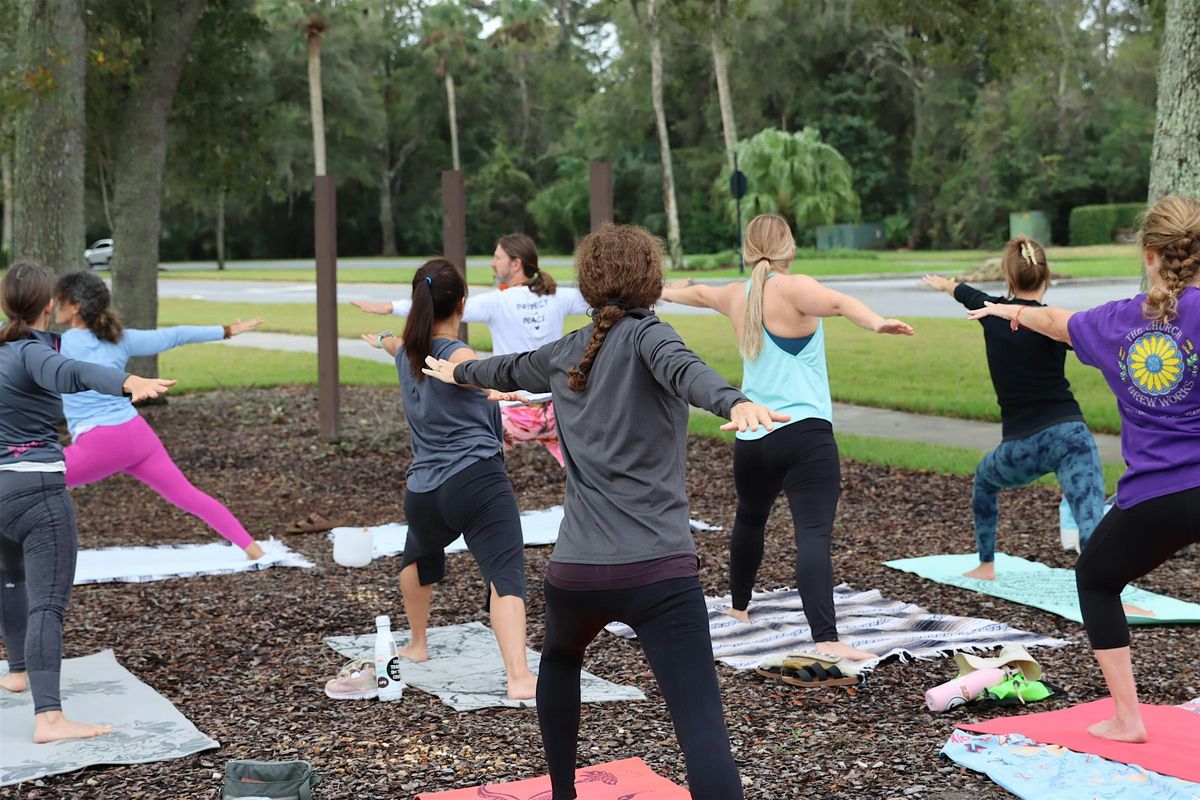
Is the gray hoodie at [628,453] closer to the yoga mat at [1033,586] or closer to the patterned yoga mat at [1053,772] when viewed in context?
the patterned yoga mat at [1053,772]

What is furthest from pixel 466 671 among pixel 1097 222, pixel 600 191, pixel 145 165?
pixel 1097 222

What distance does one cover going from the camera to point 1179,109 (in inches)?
347

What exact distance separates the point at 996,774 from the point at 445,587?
3.62 meters

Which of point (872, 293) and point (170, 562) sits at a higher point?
point (872, 293)

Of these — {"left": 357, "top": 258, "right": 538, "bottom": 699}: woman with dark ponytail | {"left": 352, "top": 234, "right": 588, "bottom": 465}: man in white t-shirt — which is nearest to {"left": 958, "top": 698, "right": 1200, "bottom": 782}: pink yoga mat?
{"left": 357, "top": 258, "right": 538, "bottom": 699}: woman with dark ponytail

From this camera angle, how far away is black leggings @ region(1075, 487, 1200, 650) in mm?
4074

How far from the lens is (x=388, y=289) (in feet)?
109

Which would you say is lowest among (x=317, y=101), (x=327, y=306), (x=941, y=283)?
(x=327, y=306)

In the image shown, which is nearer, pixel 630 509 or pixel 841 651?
pixel 630 509

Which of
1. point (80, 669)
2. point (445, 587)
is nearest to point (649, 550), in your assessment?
point (80, 669)

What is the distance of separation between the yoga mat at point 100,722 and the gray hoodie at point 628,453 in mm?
1990

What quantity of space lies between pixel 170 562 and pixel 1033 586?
16.1 ft

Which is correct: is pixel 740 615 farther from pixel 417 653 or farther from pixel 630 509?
pixel 630 509

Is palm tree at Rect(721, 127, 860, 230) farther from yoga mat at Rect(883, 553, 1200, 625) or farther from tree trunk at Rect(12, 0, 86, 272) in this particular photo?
yoga mat at Rect(883, 553, 1200, 625)
